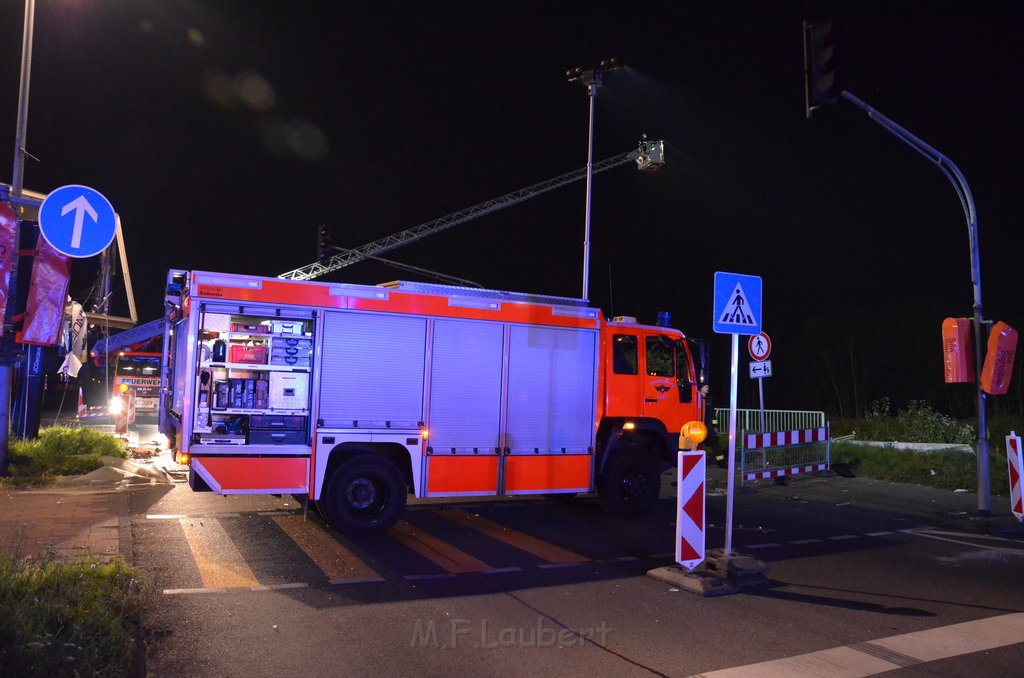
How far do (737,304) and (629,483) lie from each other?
3.89 m

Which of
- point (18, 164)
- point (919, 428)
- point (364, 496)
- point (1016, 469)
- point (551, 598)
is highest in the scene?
point (18, 164)

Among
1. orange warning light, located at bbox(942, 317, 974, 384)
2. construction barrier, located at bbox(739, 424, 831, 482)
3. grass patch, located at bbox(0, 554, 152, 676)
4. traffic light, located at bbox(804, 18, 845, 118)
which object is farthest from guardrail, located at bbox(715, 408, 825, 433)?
grass patch, located at bbox(0, 554, 152, 676)

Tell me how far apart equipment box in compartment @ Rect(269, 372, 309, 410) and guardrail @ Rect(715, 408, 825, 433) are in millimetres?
11773

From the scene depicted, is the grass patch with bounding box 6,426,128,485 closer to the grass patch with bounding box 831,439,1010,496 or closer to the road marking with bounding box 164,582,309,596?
the road marking with bounding box 164,582,309,596

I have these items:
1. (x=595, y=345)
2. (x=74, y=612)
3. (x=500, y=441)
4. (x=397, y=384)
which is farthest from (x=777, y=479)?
(x=74, y=612)

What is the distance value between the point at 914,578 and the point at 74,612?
7724mm

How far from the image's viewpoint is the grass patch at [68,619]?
424cm

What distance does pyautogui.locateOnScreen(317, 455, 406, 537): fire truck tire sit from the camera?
8.89 meters

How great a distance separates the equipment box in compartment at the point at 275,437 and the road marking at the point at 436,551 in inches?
65.1

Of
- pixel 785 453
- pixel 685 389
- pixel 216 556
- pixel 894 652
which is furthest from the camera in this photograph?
pixel 785 453

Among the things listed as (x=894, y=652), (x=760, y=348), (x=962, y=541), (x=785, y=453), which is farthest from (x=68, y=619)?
(x=785, y=453)

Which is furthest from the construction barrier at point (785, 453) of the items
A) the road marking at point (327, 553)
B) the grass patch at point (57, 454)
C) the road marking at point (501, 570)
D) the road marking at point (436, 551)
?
the grass patch at point (57, 454)

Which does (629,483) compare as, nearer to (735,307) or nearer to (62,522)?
(735,307)

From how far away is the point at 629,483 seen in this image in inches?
433
